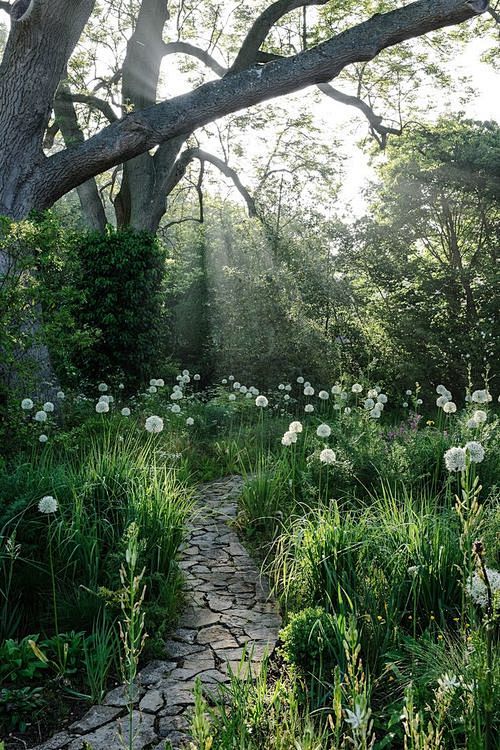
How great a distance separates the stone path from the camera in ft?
10.1

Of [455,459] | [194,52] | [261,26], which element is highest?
[194,52]

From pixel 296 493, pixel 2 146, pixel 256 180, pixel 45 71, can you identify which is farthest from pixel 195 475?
pixel 256 180

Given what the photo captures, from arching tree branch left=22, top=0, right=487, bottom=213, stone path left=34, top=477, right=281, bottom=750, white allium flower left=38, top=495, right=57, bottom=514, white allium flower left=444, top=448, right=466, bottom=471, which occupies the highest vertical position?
arching tree branch left=22, top=0, right=487, bottom=213

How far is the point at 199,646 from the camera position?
3924 millimetres

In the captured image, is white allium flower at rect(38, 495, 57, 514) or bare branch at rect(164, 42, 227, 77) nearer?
white allium flower at rect(38, 495, 57, 514)

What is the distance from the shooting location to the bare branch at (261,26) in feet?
42.2

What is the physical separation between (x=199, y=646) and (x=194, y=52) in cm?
1383

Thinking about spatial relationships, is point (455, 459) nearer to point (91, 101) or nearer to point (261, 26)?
point (261, 26)

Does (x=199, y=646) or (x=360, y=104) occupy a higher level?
(x=360, y=104)

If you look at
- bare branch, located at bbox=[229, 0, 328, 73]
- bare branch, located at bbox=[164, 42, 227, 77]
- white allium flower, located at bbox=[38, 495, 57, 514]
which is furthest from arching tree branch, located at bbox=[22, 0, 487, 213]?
white allium flower, located at bbox=[38, 495, 57, 514]

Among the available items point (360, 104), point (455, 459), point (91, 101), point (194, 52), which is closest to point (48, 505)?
point (455, 459)

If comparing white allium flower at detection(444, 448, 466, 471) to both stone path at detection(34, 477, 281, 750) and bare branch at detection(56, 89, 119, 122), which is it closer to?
stone path at detection(34, 477, 281, 750)

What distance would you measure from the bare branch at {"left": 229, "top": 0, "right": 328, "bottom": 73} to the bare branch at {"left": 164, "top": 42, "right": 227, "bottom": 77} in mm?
1363

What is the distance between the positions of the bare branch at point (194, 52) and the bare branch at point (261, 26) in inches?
53.7
